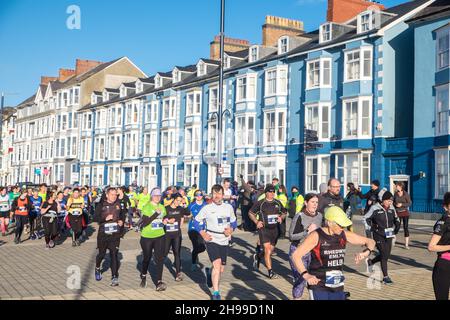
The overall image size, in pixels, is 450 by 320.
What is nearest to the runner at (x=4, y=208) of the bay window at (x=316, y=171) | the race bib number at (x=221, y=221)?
the race bib number at (x=221, y=221)

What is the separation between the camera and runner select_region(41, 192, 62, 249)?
16.6 metres

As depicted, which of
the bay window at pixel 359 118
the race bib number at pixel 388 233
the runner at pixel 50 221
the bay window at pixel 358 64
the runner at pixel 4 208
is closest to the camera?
the race bib number at pixel 388 233

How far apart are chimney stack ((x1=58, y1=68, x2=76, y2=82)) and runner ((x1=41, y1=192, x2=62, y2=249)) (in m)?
61.9

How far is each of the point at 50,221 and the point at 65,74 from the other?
6312cm

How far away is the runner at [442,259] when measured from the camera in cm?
680

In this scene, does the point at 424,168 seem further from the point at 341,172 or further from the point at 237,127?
the point at 237,127

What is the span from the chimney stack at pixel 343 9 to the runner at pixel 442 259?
33.7 m

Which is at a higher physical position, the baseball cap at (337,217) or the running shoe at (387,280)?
the baseball cap at (337,217)

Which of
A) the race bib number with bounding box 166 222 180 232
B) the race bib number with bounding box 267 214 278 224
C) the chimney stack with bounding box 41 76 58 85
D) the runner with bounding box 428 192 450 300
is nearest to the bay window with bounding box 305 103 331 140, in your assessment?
the race bib number with bounding box 267 214 278 224

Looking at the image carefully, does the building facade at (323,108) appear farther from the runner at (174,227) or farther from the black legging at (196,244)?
the runner at (174,227)

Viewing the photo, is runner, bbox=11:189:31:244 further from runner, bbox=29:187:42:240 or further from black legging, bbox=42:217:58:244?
black legging, bbox=42:217:58:244
